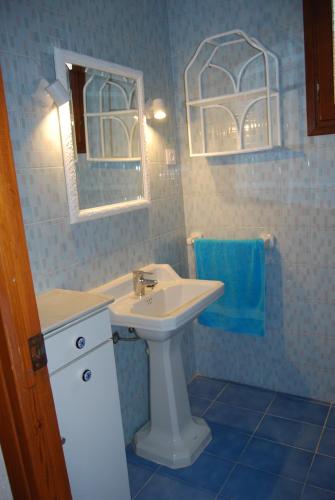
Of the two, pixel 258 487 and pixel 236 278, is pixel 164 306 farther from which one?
pixel 258 487

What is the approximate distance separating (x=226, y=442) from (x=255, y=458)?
0.59 feet

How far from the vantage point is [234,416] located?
237 centimetres

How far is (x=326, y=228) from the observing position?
2.23m

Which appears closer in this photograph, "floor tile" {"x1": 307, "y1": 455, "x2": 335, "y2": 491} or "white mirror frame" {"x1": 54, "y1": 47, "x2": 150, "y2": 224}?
"white mirror frame" {"x1": 54, "y1": 47, "x2": 150, "y2": 224}

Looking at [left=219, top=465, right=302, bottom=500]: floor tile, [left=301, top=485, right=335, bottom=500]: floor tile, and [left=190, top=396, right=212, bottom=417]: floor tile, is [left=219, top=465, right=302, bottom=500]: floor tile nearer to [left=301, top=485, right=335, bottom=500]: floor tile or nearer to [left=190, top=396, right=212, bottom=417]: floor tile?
[left=301, top=485, right=335, bottom=500]: floor tile

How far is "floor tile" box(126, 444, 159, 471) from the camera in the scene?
6.70 feet

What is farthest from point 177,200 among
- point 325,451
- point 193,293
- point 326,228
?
point 325,451

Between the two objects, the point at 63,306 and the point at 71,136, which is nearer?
the point at 63,306

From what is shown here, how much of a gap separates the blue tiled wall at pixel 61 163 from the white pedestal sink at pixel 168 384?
12 centimetres

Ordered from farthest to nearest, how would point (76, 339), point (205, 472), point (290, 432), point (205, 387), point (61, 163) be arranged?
point (205, 387)
point (290, 432)
point (205, 472)
point (61, 163)
point (76, 339)

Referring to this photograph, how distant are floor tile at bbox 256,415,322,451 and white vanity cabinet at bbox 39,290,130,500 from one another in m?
0.89

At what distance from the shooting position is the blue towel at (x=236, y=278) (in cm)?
235

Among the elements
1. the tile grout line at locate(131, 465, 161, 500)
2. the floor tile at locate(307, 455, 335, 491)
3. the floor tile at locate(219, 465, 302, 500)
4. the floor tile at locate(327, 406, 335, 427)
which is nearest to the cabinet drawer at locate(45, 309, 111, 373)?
the tile grout line at locate(131, 465, 161, 500)

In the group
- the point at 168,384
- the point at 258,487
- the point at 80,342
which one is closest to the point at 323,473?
the point at 258,487
